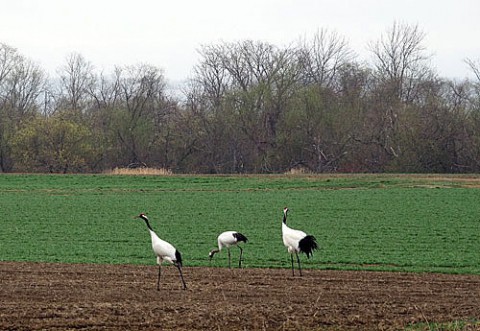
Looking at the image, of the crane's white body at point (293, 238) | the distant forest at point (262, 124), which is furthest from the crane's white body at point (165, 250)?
the distant forest at point (262, 124)

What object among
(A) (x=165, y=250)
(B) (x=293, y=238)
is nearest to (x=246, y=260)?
(B) (x=293, y=238)

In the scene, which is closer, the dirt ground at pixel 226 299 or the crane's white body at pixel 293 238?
the dirt ground at pixel 226 299

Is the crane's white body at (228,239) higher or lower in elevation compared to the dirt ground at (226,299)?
higher

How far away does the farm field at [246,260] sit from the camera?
1262 cm

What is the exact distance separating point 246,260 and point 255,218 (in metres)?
10.9

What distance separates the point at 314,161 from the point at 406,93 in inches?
595

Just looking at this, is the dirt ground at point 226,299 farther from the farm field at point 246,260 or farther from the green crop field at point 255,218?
the green crop field at point 255,218

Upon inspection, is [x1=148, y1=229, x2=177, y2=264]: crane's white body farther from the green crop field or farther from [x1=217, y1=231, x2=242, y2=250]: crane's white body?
the green crop field

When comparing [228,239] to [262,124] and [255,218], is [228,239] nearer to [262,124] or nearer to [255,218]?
[255,218]

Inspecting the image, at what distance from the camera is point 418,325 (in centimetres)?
1167

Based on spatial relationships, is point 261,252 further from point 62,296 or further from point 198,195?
point 198,195

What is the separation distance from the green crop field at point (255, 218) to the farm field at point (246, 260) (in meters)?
0.06

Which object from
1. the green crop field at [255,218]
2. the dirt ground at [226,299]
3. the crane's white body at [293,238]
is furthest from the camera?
the green crop field at [255,218]

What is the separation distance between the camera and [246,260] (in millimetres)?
20891
